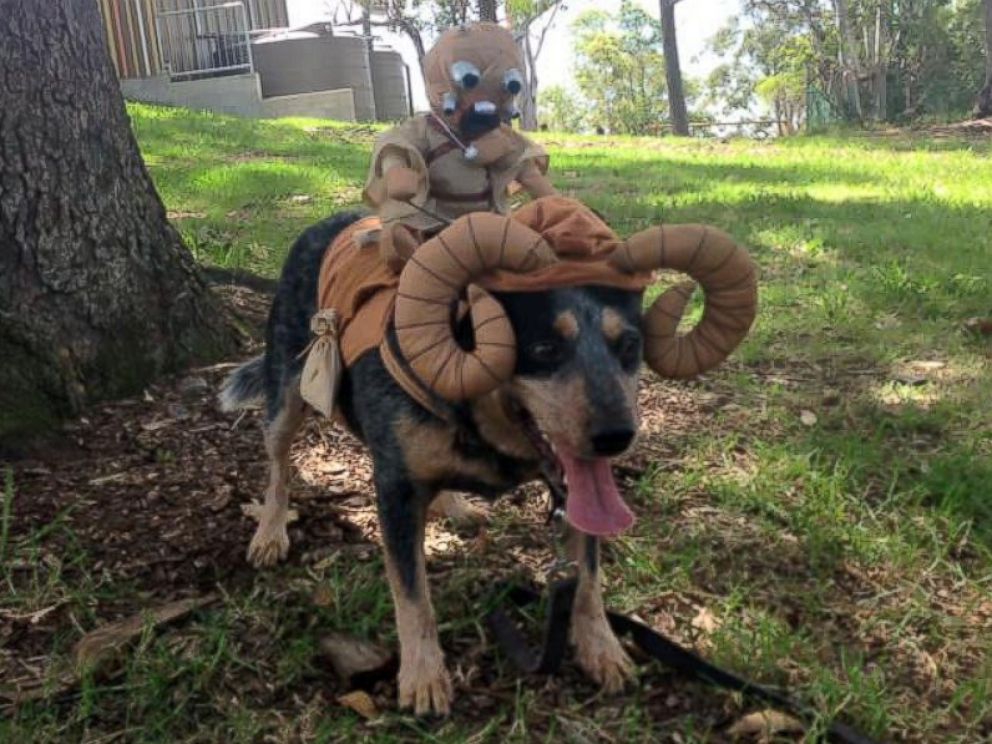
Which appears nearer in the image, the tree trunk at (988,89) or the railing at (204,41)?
the railing at (204,41)

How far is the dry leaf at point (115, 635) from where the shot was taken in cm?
281

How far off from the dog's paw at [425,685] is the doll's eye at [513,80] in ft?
5.05

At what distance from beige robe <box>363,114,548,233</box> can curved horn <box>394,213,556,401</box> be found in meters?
0.62

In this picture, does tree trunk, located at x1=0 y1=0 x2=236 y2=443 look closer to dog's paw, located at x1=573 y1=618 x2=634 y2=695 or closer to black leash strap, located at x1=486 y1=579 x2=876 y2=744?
black leash strap, located at x1=486 y1=579 x2=876 y2=744

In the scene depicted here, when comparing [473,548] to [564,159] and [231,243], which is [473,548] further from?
[564,159]

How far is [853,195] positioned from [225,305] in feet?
20.8

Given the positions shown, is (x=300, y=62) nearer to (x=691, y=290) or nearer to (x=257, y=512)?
(x=257, y=512)

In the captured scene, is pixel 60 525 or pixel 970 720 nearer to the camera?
pixel 970 720

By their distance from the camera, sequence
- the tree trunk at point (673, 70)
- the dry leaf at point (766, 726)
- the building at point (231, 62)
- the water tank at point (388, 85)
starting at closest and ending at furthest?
1. the dry leaf at point (766, 726)
2. the building at point (231, 62)
3. the water tank at point (388, 85)
4. the tree trunk at point (673, 70)

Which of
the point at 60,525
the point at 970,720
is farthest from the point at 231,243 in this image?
the point at 970,720

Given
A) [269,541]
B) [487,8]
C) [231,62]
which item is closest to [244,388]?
[269,541]

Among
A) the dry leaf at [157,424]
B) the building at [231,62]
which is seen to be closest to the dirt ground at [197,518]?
the dry leaf at [157,424]

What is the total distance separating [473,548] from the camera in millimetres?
3518

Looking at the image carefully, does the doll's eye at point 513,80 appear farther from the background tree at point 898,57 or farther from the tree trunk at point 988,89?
the background tree at point 898,57
